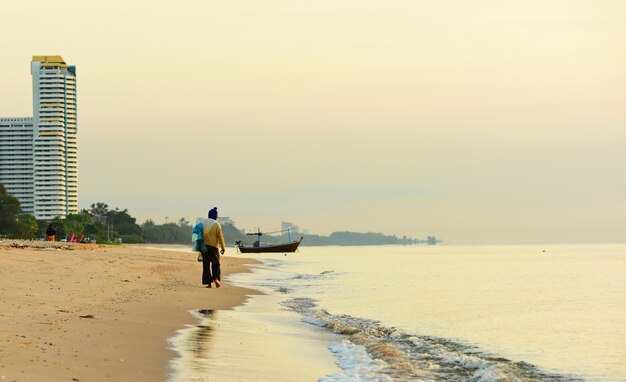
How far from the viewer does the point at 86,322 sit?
1086 centimetres

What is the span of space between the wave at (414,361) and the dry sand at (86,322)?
2.55 meters

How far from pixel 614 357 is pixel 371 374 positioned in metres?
5.29

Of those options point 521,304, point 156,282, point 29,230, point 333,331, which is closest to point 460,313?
point 521,304

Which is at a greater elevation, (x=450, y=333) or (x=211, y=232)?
(x=211, y=232)

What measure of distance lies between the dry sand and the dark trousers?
58 centimetres

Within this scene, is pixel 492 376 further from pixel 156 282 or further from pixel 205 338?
pixel 156 282

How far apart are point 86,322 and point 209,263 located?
10.0 m

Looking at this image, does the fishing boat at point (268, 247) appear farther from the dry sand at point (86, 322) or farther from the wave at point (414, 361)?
the wave at point (414, 361)

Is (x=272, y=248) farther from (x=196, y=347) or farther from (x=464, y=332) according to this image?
(x=196, y=347)

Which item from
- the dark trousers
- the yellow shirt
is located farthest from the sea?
the yellow shirt

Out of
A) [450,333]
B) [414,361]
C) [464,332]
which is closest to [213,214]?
[450,333]

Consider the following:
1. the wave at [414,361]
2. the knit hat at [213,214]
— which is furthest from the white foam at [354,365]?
the knit hat at [213,214]

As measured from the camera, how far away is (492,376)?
9.79 m

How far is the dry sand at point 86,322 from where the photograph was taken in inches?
294
